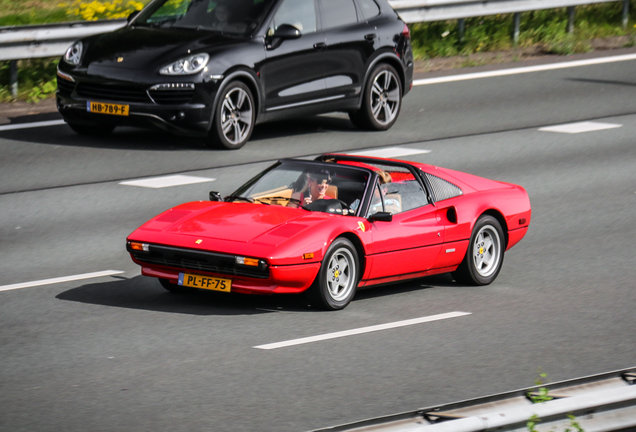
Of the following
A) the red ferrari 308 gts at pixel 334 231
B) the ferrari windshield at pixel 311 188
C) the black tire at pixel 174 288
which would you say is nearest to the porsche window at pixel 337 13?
the red ferrari 308 gts at pixel 334 231

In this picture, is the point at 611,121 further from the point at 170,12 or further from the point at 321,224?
the point at 321,224

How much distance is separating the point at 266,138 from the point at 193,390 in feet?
29.9

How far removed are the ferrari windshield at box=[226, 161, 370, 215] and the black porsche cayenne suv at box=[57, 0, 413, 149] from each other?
15.6 feet

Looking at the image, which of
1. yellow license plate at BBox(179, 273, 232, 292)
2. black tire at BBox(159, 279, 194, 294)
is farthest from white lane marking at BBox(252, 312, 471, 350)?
black tire at BBox(159, 279, 194, 294)

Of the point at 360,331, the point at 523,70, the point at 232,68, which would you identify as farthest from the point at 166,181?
the point at 523,70

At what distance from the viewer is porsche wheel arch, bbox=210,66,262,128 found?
46.9 ft

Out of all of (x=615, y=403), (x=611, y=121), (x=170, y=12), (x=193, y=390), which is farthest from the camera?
(x=611, y=121)

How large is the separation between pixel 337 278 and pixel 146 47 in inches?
263

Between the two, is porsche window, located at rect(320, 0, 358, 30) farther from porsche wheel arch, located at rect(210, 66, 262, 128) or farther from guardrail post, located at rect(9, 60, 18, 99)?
guardrail post, located at rect(9, 60, 18, 99)

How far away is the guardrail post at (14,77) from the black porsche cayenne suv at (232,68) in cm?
243

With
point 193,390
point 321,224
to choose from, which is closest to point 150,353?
point 193,390

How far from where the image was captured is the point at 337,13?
15.8m

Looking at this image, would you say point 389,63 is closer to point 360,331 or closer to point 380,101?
point 380,101

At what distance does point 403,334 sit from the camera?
324 inches
